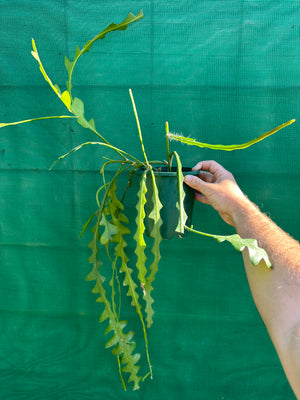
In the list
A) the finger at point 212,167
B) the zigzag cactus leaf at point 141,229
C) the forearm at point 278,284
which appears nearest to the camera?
the forearm at point 278,284

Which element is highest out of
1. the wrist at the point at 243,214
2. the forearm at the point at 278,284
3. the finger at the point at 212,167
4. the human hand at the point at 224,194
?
the finger at the point at 212,167

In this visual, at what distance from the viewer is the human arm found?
501mm

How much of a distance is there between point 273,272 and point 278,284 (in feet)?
0.08

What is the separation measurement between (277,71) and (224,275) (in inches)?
22.7

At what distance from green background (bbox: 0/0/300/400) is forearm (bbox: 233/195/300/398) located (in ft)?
0.74

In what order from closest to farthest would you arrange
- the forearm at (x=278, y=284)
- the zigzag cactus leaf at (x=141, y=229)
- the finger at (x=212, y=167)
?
the forearm at (x=278, y=284)
the zigzag cactus leaf at (x=141, y=229)
the finger at (x=212, y=167)

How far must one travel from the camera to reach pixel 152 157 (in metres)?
0.86

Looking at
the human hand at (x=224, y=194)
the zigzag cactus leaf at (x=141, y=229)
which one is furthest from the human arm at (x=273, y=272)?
the zigzag cactus leaf at (x=141, y=229)

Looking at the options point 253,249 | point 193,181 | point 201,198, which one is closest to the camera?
point 253,249

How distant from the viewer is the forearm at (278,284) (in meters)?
0.50

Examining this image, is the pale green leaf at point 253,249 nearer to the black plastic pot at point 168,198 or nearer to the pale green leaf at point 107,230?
the black plastic pot at point 168,198

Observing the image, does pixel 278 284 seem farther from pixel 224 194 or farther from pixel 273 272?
pixel 224 194

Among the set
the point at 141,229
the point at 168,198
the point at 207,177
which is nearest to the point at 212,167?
the point at 207,177

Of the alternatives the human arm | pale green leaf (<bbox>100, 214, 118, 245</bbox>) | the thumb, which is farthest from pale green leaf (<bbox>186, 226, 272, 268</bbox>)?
pale green leaf (<bbox>100, 214, 118, 245</bbox>)
